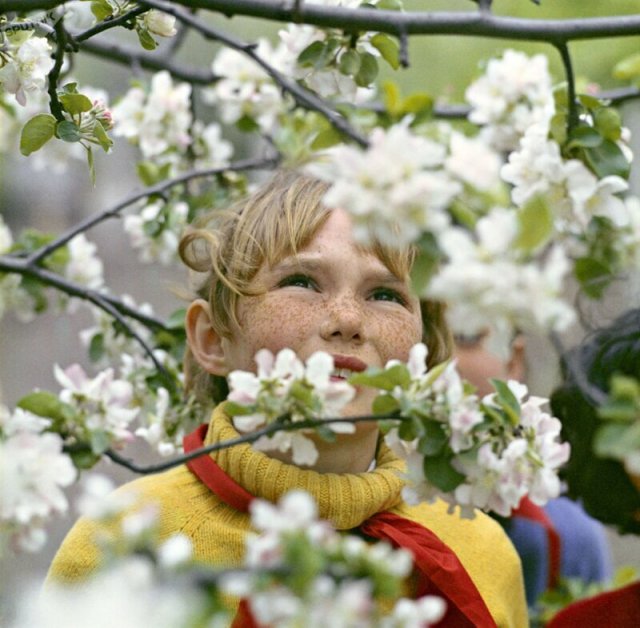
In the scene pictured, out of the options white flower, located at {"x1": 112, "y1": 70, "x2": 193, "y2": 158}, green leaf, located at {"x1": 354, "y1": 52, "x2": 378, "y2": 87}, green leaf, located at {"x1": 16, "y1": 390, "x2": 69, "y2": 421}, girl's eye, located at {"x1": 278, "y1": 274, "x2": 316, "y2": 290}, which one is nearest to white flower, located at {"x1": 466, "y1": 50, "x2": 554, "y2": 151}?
girl's eye, located at {"x1": 278, "y1": 274, "x2": 316, "y2": 290}

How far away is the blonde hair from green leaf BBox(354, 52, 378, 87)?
288 millimetres

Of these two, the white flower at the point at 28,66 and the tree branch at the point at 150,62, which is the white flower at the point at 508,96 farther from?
the tree branch at the point at 150,62

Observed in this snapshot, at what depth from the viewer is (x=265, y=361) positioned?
1.14 metres

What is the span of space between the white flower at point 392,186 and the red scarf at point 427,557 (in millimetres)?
721

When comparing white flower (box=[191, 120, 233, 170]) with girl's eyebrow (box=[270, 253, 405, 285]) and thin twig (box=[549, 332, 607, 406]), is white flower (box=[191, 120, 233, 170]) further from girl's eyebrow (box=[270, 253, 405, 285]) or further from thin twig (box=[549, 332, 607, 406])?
girl's eyebrow (box=[270, 253, 405, 285])

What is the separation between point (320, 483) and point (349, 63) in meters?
0.52

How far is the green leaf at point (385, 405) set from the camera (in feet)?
3.80

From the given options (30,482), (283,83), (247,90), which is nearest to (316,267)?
(283,83)

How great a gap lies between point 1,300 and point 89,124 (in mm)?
908

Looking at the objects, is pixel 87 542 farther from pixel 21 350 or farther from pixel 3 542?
pixel 21 350

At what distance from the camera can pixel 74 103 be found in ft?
4.41

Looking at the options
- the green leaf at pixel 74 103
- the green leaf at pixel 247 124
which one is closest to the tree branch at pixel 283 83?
the green leaf at pixel 74 103

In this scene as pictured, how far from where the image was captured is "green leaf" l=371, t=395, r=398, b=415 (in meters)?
1.16

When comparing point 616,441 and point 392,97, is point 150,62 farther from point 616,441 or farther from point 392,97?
point 616,441
